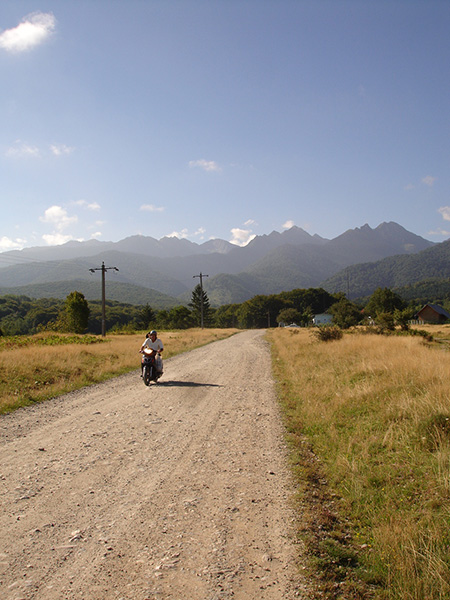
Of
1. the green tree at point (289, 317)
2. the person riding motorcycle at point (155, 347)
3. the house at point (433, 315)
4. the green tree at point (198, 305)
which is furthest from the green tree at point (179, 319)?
the person riding motorcycle at point (155, 347)

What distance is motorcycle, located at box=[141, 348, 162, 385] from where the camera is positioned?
12375mm

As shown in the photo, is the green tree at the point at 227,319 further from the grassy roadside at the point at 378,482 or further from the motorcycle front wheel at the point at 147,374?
the grassy roadside at the point at 378,482

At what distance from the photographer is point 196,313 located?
388 feet

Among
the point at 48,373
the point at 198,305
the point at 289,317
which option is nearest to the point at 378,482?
the point at 48,373

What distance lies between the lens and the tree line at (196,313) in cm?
6201

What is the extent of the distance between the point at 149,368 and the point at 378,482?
893 centimetres

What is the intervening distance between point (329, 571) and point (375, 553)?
0.54 m

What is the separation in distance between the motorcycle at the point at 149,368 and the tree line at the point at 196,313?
30928 millimetres

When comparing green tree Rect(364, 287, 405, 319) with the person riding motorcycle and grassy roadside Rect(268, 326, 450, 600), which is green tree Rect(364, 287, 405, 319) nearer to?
the person riding motorcycle

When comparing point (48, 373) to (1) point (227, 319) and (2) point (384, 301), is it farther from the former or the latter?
(1) point (227, 319)

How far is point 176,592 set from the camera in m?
2.86

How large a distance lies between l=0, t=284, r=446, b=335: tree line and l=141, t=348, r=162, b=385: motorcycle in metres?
30.9

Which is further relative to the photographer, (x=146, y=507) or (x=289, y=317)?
(x=289, y=317)

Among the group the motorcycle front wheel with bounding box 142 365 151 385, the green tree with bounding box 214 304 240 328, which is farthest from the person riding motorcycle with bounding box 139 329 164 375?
the green tree with bounding box 214 304 240 328
